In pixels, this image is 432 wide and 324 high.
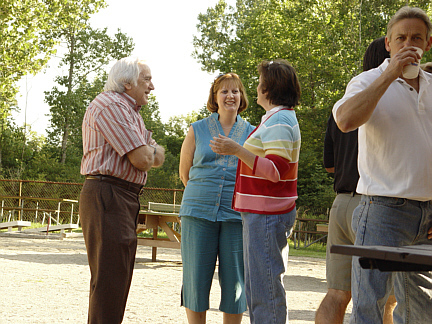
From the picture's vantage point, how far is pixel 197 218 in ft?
12.6

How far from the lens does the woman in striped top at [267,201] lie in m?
3.04

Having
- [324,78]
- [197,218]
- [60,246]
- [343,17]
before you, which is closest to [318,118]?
[324,78]

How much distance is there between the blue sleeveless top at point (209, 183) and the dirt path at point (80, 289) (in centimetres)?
179

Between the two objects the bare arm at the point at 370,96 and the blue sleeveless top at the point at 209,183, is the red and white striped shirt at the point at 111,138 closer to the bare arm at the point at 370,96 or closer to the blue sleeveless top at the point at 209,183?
the blue sleeveless top at the point at 209,183

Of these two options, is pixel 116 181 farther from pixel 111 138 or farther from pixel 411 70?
pixel 411 70

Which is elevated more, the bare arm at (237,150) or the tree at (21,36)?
the tree at (21,36)

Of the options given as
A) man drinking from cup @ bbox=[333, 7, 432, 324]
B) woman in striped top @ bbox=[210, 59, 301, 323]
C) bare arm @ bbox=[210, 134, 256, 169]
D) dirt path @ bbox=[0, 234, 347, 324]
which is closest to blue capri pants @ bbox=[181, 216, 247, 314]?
woman in striped top @ bbox=[210, 59, 301, 323]

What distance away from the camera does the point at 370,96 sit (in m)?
2.40

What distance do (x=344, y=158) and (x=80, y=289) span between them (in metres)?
4.33

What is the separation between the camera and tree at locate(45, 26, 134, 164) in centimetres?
3697

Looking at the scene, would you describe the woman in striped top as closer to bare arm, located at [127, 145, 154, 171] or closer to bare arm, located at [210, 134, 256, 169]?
bare arm, located at [210, 134, 256, 169]

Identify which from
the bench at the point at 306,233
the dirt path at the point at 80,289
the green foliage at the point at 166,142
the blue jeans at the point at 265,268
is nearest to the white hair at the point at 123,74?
the blue jeans at the point at 265,268

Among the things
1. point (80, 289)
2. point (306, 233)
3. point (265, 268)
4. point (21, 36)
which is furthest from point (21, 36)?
point (265, 268)

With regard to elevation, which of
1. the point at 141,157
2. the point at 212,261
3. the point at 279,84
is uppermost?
the point at 279,84
